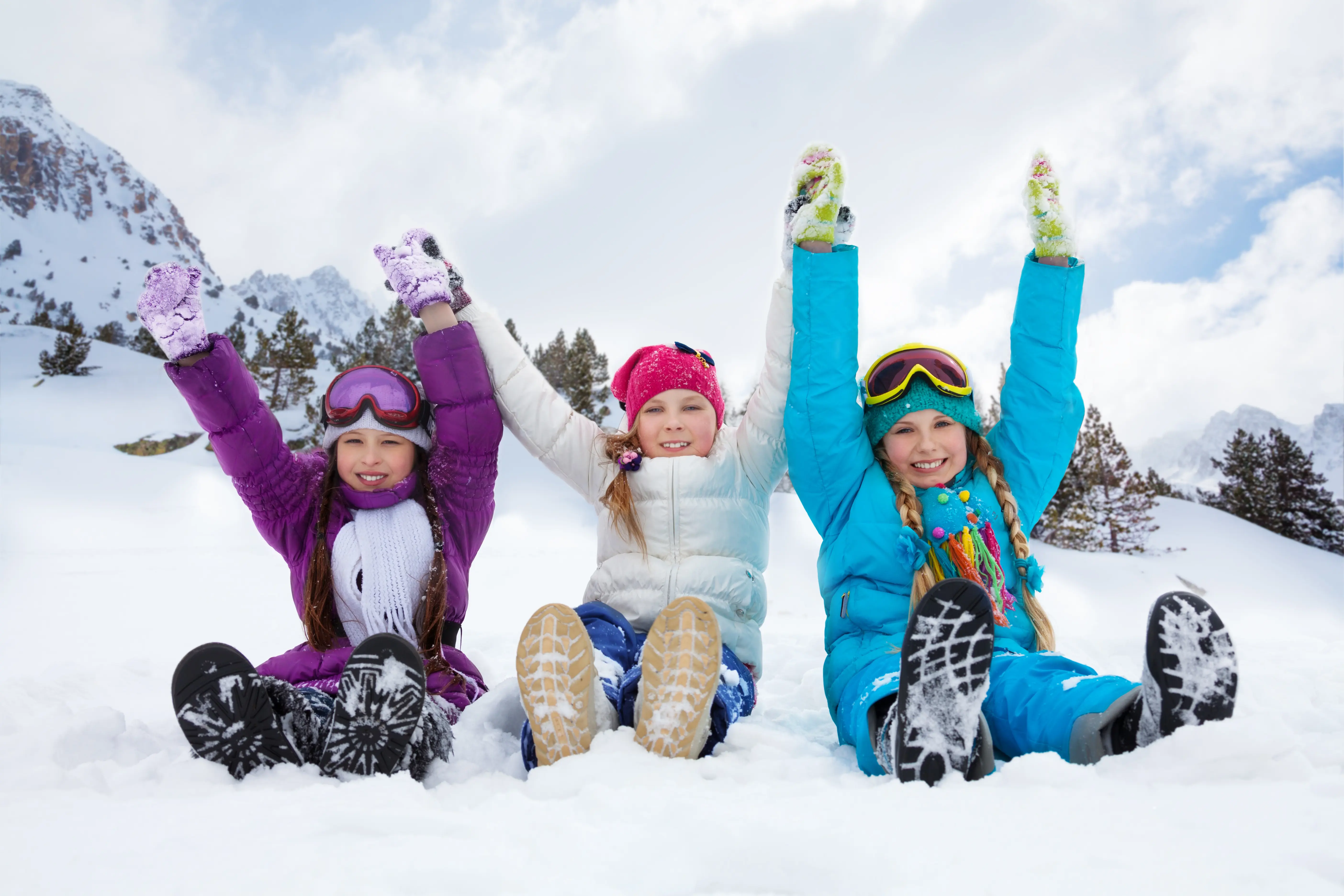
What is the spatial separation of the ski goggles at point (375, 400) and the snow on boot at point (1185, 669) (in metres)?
2.57

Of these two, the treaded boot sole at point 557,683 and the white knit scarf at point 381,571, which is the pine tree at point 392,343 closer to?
the white knit scarf at point 381,571

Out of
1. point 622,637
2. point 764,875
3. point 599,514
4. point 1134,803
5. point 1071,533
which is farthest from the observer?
point 1071,533

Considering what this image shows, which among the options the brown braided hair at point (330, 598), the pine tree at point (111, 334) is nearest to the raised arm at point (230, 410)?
the brown braided hair at point (330, 598)

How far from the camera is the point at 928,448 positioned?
2701 millimetres

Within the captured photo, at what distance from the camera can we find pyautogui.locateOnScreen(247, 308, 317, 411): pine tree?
22.0 m

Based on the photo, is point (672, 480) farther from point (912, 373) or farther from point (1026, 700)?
point (1026, 700)

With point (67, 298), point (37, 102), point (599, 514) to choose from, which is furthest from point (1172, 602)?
point (37, 102)

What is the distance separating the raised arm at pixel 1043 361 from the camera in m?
2.77

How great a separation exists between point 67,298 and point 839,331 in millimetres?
90344

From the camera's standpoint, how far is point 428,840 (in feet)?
3.94

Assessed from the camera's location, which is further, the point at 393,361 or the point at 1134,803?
the point at 393,361

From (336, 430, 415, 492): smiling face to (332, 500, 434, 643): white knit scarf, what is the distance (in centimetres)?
13

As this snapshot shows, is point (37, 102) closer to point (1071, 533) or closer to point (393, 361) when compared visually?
point (393, 361)

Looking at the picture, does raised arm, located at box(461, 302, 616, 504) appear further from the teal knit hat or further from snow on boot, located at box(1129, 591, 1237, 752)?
snow on boot, located at box(1129, 591, 1237, 752)
